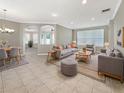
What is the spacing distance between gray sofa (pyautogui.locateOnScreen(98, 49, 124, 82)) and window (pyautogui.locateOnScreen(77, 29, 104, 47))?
631 centimetres

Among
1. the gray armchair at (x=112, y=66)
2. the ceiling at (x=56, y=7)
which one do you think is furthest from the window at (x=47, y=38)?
the gray armchair at (x=112, y=66)

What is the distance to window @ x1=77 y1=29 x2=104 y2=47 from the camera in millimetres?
8806

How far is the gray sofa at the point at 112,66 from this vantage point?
262 cm

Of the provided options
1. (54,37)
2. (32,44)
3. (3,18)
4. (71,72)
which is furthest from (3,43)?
(32,44)

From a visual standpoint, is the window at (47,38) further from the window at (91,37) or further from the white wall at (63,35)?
the window at (91,37)

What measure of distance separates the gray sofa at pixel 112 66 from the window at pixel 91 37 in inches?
249

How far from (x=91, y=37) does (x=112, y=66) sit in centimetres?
712

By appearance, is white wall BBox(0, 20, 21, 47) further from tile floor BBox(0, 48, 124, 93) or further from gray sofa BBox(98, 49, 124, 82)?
gray sofa BBox(98, 49, 124, 82)

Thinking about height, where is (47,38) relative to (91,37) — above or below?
below

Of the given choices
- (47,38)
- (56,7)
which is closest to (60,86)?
(56,7)

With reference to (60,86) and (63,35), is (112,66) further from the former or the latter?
(63,35)

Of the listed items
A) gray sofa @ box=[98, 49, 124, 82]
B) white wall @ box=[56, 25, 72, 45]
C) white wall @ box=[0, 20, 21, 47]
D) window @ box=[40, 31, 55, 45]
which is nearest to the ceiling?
white wall @ box=[0, 20, 21, 47]

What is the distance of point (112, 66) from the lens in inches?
109

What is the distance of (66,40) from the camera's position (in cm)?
948
